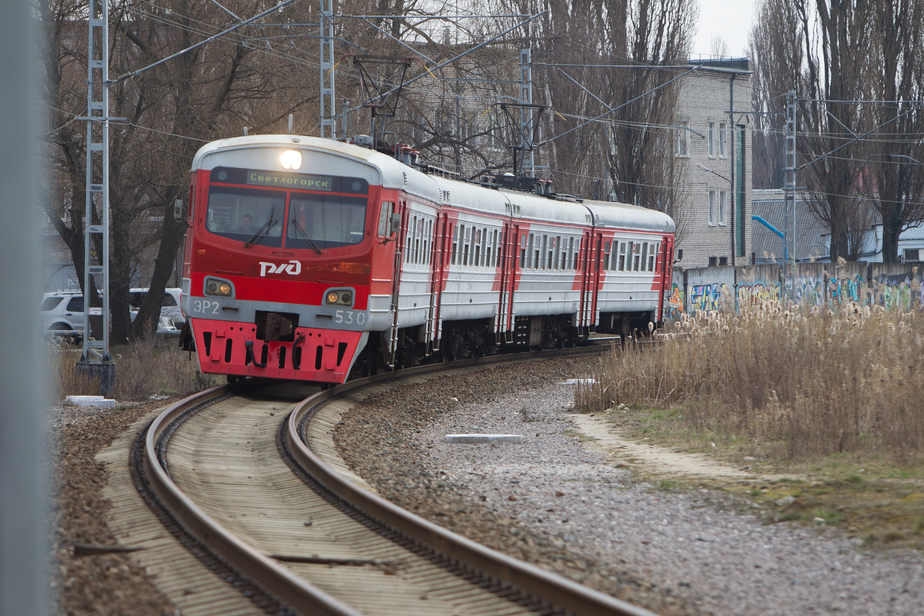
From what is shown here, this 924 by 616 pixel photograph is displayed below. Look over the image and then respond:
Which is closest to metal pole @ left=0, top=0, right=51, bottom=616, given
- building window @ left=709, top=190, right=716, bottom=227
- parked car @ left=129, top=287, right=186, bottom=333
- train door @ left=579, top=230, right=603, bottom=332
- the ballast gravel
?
the ballast gravel

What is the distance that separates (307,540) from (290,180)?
7574 mm

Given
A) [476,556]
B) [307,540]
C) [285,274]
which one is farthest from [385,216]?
[476,556]

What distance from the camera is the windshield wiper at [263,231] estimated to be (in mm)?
13445

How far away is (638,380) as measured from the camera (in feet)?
48.7

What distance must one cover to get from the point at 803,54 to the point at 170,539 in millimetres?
44031

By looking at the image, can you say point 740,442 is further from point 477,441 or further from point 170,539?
point 170,539

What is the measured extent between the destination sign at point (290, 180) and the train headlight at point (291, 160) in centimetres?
11

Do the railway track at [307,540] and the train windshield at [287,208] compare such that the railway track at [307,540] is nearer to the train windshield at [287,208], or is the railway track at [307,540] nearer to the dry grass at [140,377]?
the train windshield at [287,208]

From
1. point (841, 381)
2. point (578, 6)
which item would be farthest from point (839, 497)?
point (578, 6)

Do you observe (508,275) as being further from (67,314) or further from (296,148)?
(67,314)

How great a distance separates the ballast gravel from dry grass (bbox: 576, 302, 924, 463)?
5.73 feet

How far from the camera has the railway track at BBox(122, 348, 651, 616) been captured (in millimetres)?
5195

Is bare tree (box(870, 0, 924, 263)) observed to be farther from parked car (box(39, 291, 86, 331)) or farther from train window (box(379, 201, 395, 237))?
train window (box(379, 201, 395, 237))

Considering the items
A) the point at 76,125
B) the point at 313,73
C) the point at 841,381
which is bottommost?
the point at 841,381
